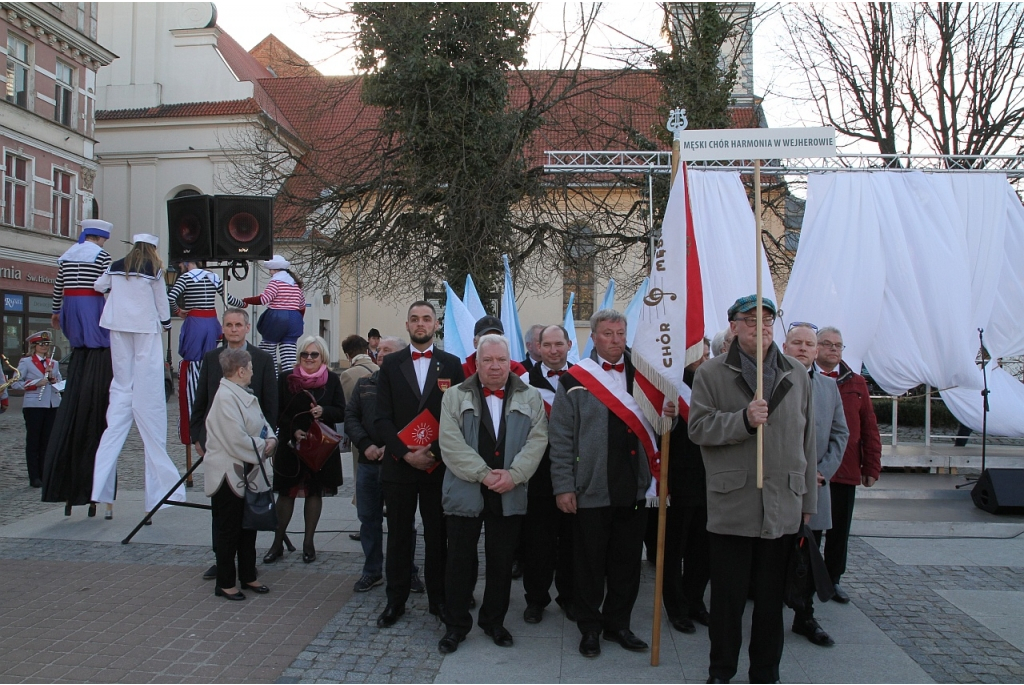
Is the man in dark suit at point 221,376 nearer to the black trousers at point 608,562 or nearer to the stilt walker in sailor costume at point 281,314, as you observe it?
the black trousers at point 608,562

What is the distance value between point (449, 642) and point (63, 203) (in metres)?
28.5

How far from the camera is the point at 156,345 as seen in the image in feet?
25.6

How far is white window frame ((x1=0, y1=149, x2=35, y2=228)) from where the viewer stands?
25.2 meters

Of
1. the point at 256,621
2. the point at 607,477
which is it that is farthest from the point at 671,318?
the point at 256,621

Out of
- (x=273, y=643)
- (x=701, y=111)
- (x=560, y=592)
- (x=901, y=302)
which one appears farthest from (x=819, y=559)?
(x=701, y=111)

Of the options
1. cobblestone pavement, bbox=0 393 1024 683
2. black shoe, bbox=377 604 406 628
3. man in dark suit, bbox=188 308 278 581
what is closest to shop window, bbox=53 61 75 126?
cobblestone pavement, bbox=0 393 1024 683

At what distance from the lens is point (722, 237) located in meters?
9.84

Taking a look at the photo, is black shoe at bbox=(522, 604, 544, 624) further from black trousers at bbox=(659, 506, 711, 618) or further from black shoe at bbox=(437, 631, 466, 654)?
black trousers at bbox=(659, 506, 711, 618)

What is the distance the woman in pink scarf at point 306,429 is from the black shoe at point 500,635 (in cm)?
210

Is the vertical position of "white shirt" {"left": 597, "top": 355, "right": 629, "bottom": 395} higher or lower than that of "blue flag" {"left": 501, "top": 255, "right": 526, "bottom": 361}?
lower

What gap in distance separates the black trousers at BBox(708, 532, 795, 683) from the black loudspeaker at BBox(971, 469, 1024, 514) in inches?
234

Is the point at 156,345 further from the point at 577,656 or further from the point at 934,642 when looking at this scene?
the point at 934,642

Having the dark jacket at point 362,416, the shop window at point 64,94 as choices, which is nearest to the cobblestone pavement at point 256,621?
the dark jacket at point 362,416

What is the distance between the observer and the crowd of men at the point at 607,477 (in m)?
4.11
